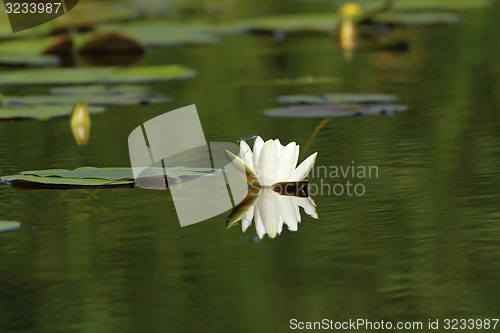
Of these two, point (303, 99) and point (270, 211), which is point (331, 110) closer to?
point (303, 99)

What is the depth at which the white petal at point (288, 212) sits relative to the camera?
7.24ft

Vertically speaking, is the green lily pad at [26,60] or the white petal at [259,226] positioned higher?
the green lily pad at [26,60]

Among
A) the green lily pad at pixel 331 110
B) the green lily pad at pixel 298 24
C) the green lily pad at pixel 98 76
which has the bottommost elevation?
the green lily pad at pixel 331 110

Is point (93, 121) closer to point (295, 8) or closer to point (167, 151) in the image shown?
point (167, 151)

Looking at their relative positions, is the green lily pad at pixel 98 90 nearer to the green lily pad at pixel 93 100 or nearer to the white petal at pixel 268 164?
the green lily pad at pixel 93 100

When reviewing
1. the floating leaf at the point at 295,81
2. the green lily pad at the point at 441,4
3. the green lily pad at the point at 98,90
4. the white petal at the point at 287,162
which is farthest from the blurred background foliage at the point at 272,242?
the green lily pad at the point at 441,4

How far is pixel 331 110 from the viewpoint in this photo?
3871mm

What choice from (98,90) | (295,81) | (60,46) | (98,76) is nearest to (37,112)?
(98,90)

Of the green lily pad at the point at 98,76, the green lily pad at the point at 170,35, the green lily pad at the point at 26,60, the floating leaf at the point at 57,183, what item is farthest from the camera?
the green lily pad at the point at 170,35

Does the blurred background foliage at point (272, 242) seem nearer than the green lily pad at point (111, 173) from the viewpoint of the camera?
Yes

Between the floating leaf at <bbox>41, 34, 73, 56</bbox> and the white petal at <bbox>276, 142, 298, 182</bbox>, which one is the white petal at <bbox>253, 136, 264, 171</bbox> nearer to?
the white petal at <bbox>276, 142, 298, 182</bbox>

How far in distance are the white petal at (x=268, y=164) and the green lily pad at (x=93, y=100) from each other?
207 cm

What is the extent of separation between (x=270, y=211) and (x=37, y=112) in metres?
2.17

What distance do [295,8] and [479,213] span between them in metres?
9.74
